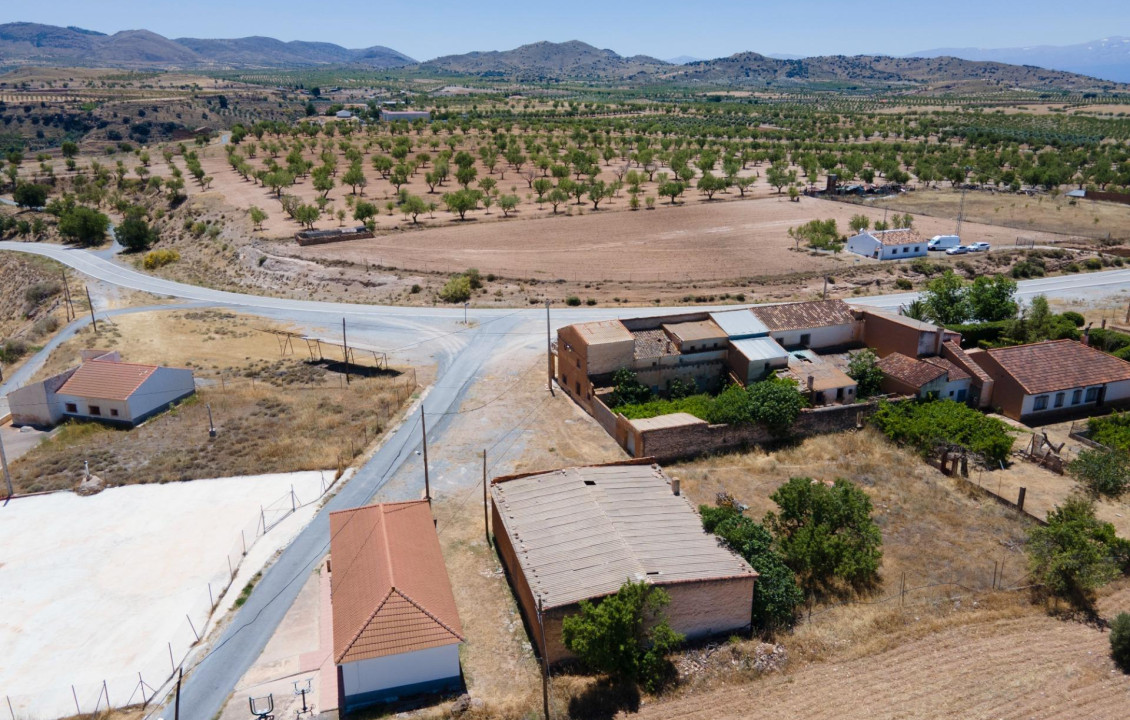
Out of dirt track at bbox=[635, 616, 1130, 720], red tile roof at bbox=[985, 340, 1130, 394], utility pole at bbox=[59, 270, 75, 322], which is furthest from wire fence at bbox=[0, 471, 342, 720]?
utility pole at bbox=[59, 270, 75, 322]

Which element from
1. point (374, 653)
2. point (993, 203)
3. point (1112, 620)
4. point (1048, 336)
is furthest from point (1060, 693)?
point (993, 203)

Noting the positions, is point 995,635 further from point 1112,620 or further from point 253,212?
point 253,212

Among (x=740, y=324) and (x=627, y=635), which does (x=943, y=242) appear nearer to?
(x=740, y=324)


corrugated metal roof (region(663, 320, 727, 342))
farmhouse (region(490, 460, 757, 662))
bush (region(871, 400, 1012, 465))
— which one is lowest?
bush (region(871, 400, 1012, 465))

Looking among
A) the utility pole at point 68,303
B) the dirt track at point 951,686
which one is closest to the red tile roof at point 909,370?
the dirt track at point 951,686

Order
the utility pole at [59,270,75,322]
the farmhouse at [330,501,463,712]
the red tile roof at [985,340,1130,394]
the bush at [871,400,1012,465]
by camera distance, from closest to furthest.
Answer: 1. the farmhouse at [330,501,463,712]
2. the bush at [871,400,1012,465]
3. the red tile roof at [985,340,1130,394]
4. the utility pole at [59,270,75,322]

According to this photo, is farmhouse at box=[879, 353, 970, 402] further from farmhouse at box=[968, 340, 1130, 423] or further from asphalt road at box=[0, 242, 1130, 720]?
asphalt road at box=[0, 242, 1130, 720]
